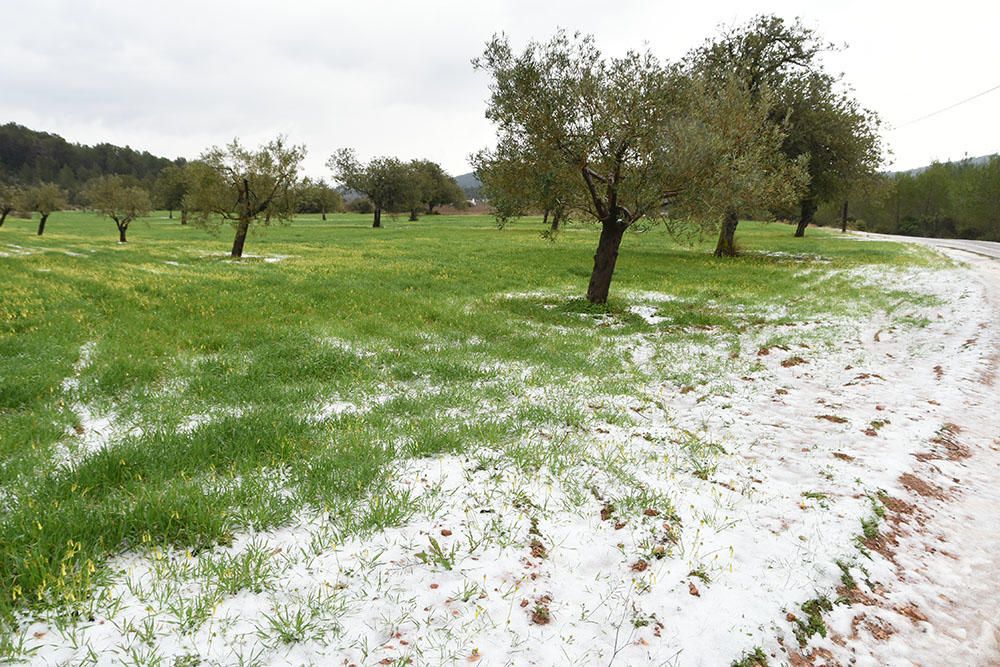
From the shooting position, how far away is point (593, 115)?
51.8ft

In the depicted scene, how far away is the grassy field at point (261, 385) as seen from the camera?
4805 mm

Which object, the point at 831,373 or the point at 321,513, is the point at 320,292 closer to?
the point at 321,513

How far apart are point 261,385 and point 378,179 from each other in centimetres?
7292

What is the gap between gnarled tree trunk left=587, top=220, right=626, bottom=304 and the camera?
1755cm

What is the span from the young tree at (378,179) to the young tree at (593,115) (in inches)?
2418

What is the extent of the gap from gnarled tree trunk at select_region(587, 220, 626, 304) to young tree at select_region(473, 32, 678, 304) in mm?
914

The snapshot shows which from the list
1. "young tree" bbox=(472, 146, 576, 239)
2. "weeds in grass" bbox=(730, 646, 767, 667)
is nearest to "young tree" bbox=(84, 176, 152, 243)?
"young tree" bbox=(472, 146, 576, 239)

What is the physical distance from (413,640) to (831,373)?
36.1 ft

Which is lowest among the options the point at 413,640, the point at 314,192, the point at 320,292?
the point at 413,640

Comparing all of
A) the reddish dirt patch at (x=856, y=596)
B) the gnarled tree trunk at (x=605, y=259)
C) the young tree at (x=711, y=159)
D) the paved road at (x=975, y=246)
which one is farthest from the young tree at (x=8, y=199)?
the paved road at (x=975, y=246)

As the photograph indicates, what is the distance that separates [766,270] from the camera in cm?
2922

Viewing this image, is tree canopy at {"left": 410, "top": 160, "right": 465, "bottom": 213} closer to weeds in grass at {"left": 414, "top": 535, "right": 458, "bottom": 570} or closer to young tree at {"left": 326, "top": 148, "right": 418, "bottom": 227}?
young tree at {"left": 326, "top": 148, "right": 418, "bottom": 227}

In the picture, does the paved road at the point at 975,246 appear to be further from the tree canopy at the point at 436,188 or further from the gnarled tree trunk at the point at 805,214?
the tree canopy at the point at 436,188

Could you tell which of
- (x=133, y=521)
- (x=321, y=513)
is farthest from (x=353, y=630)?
(x=133, y=521)
